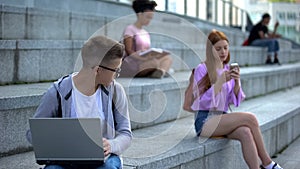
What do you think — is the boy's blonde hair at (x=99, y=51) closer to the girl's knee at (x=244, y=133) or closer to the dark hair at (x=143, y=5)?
the girl's knee at (x=244, y=133)

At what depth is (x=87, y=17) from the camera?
301 inches

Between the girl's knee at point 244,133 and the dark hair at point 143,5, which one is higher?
the dark hair at point 143,5

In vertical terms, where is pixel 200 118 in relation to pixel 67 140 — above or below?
below

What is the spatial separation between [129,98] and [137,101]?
7.2 inches

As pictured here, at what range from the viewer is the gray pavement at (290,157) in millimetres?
6456

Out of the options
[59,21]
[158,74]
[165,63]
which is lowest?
[158,74]

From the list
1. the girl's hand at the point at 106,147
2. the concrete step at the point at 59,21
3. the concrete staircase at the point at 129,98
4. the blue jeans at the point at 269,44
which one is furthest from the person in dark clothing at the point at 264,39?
the girl's hand at the point at 106,147

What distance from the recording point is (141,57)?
729cm

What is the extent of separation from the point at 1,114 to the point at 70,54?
215 centimetres

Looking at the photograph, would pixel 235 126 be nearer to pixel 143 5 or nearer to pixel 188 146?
pixel 188 146

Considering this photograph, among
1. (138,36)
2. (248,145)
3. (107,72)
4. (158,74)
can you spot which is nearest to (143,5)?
(138,36)

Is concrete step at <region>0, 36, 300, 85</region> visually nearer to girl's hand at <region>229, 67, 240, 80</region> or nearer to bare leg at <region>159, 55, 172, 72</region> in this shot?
girl's hand at <region>229, 67, 240, 80</region>

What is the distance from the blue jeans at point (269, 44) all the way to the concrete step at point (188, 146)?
19.1 ft

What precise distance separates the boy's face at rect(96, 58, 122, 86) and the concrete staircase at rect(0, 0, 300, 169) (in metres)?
0.84
